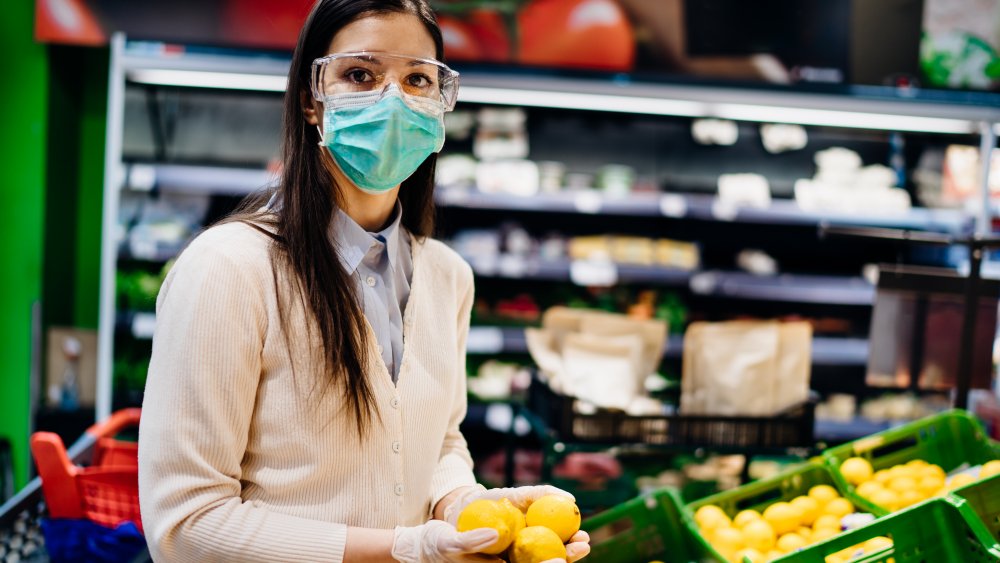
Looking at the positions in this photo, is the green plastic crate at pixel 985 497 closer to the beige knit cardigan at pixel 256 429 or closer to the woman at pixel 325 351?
the woman at pixel 325 351

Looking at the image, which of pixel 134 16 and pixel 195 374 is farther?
pixel 134 16

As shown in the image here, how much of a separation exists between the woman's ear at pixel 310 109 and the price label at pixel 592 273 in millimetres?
3136

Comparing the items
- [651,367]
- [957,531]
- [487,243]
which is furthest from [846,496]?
[487,243]

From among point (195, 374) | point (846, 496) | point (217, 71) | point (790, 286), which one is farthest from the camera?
point (790, 286)

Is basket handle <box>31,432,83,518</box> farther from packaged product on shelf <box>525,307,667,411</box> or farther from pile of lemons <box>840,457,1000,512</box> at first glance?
pile of lemons <box>840,457,1000,512</box>

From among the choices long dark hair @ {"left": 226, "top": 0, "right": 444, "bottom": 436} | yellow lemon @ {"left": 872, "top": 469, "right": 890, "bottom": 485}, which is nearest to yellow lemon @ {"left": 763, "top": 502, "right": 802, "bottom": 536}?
yellow lemon @ {"left": 872, "top": 469, "right": 890, "bottom": 485}

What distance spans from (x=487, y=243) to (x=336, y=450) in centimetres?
342

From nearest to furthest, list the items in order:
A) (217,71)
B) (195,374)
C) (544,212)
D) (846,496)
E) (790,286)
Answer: (195,374)
(846,496)
(217,71)
(790,286)
(544,212)

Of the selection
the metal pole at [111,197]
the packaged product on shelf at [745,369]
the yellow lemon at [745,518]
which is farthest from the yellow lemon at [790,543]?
the metal pole at [111,197]

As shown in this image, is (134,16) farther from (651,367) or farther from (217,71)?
(651,367)

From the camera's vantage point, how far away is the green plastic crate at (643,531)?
7.72 ft

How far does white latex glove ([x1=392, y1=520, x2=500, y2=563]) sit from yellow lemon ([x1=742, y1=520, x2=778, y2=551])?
4.26ft

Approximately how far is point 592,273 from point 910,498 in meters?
2.38

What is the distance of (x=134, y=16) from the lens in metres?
4.33
